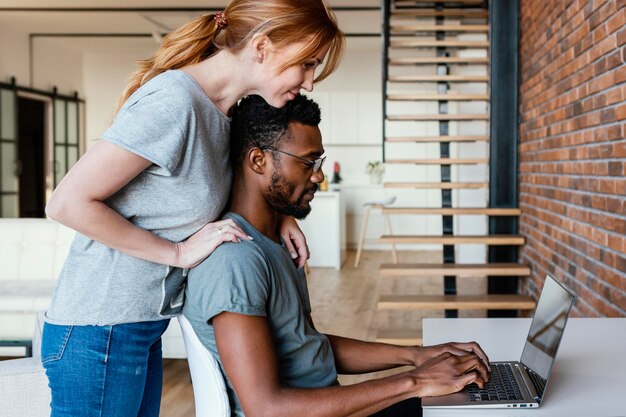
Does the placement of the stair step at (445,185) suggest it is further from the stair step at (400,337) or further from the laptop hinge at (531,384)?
the laptop hinge at (531,384)

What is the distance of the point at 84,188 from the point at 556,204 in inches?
128

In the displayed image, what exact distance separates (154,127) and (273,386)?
1.70ft

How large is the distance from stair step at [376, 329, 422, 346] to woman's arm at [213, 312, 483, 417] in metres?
3.24

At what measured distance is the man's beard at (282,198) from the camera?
152 centimetres

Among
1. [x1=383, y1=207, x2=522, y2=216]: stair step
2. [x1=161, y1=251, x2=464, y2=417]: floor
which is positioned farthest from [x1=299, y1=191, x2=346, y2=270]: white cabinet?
[x1=383, y1=207, x2=522, y2=216]: stair step

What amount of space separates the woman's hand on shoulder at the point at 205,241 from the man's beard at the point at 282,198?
13cm

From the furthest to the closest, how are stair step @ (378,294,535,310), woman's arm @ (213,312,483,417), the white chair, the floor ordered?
stair step @ (378,294,535,310)
the floor
the white chair
woman's arm @ (213,312,483,417)

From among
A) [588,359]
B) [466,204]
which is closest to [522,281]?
[466,204]

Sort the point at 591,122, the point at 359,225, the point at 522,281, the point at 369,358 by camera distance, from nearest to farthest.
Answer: the point at 369,358, the point at 591,122, the point at 522,281, the point at 359,225

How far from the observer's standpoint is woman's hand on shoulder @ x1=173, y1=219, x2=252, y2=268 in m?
1.41

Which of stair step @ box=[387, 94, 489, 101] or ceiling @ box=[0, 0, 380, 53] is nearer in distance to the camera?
stair step @ box=[387, 94, 489, 101]

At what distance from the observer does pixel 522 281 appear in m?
5.24

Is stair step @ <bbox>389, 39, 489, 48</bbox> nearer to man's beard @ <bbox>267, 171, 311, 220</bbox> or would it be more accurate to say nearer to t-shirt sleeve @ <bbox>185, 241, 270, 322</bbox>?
man's beard @ <bbox>267, 171, 311, 220</bbox>

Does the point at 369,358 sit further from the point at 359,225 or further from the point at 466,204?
the point at 359,225
